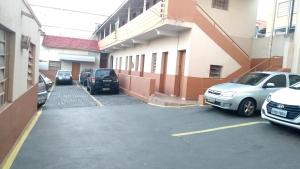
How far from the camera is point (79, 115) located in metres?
Result: 11.7

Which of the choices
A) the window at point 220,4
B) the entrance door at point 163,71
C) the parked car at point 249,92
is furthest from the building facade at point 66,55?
the parked car at point 249,92

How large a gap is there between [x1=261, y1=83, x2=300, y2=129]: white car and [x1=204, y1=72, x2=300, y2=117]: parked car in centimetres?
174

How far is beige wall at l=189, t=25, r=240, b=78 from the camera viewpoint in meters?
14.4

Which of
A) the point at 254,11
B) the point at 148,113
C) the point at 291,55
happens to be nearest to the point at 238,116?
the point at 148,113

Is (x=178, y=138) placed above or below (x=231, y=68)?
below

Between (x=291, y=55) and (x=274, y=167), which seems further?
(x=291, y=55)

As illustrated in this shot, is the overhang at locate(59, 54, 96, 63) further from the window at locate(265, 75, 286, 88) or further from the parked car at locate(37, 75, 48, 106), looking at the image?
the window at locate(265, 75, 286, 88)

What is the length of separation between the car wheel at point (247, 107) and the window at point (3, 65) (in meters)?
7.05

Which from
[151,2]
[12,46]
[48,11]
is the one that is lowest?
[12,46]

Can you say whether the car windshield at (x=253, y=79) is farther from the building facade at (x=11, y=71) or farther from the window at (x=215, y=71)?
the building facade at (x=11, y=71)

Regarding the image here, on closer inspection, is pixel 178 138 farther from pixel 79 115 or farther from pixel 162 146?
pixel 79 115

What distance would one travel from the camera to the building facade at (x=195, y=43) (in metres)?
14.3

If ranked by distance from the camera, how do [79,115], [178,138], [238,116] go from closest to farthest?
[178,138] < [238,116] < [79,115]

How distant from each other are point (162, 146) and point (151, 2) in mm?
14548
